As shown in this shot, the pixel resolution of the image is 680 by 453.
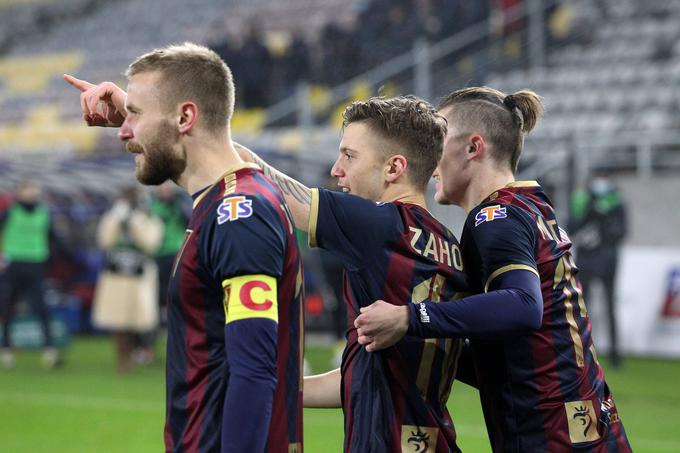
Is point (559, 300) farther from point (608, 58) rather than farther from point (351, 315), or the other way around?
point (608, 58)

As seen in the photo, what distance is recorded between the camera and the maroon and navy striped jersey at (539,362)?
11.6ft

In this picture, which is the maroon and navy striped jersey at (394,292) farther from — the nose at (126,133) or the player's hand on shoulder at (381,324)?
the nose at (126,133)

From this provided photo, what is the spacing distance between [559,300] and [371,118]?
0.86 metres

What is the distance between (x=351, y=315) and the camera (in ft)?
11.8

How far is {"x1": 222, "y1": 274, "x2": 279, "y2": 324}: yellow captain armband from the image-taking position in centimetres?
282

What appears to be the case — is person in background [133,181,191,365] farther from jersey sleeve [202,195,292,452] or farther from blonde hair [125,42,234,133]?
jersey sleeve [202,195,292,452]

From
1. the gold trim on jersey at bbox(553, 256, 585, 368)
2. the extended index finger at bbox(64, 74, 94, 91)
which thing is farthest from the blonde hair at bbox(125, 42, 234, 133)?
the gold trim on jersey at bbox(553, 256, 585, 368)

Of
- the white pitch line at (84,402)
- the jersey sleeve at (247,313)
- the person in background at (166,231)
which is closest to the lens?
the jersey sleeve at (247,313)

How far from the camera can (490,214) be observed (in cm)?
350

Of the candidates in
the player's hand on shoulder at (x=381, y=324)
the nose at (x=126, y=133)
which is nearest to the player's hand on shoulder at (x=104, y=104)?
the nose at (x=126, y=133)

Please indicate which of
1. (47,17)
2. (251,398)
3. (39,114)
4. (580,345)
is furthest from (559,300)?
(47,17)

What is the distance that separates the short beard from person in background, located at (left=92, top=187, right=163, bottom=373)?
9.61 meters

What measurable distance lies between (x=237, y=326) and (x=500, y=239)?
98 centimetres

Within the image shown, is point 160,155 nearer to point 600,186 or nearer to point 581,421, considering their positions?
point 581,421
